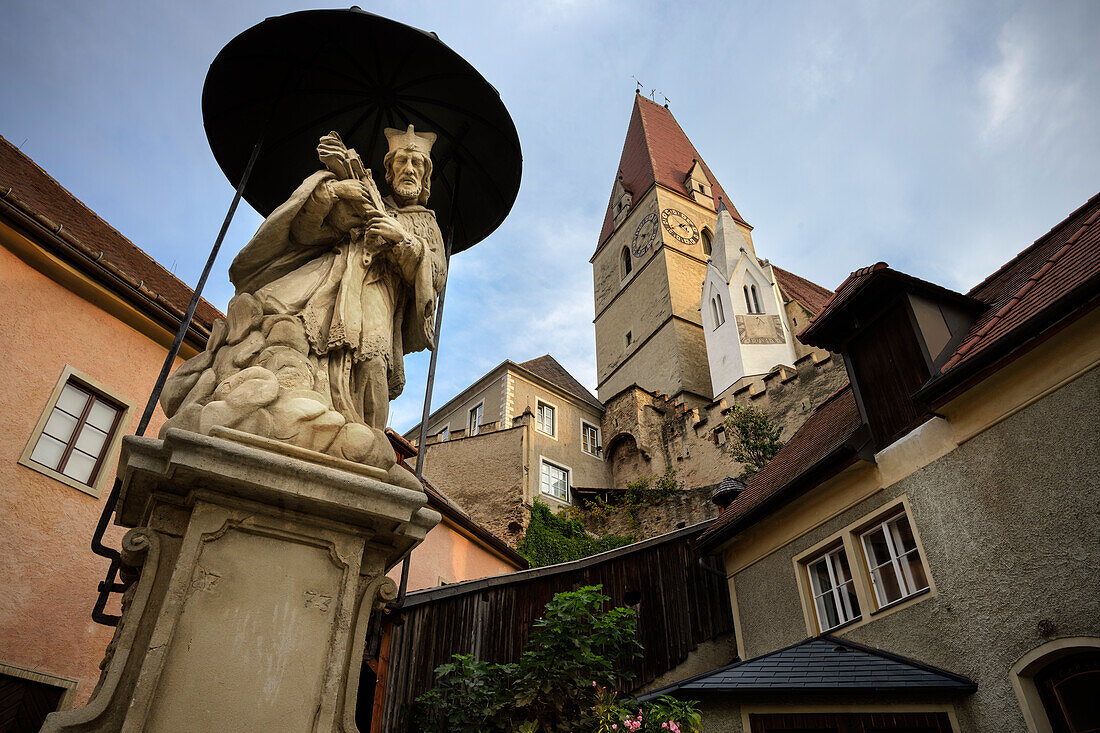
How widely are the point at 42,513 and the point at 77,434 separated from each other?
1160 mm

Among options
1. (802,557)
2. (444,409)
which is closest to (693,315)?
(444,409)

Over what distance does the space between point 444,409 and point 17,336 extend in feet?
90.9

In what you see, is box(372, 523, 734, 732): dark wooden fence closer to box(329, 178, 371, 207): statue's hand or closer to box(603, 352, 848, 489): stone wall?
box(329, 178, 371, 207): statue's hand

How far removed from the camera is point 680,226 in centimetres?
4409

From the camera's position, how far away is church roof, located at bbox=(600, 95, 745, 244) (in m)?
47.6

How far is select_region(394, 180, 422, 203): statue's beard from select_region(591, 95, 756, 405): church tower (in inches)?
1176

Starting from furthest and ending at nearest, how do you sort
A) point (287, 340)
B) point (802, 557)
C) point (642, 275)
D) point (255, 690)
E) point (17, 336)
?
point (642, 275) < point (802, 557) < point (17, 336) < point (287, 340) < point (255, 690)

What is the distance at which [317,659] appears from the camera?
2.73m

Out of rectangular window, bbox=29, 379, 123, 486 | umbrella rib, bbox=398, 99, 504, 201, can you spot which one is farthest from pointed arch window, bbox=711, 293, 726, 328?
umbrella rib, bbox=398, 99, 504, 201

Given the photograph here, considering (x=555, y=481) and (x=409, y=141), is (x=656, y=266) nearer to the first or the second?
(x=555, y=481)

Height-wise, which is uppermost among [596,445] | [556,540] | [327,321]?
[596,445]

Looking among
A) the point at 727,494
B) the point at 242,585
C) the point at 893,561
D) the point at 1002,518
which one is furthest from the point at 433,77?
the point at 727,494

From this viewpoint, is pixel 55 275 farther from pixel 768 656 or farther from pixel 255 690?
pixel 768 656

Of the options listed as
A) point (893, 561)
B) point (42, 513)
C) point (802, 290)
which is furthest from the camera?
point (802, 290)
